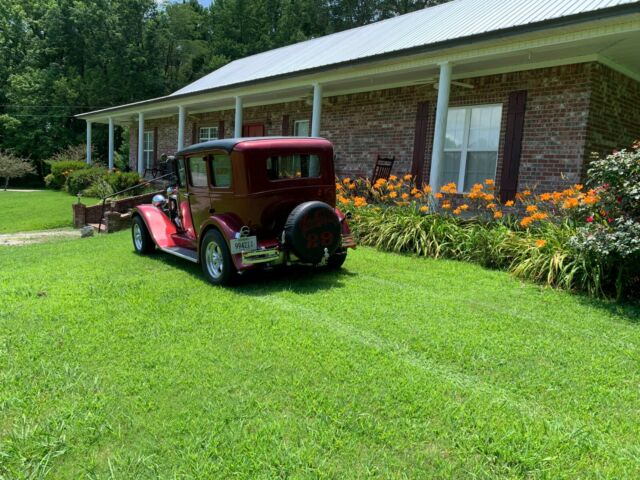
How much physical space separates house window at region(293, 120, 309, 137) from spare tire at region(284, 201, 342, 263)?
9.50 metres

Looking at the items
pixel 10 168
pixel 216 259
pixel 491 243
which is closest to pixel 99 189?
pixel 216 259

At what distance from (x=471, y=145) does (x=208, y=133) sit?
38.5 feet

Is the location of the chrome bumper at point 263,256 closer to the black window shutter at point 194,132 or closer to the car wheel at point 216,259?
the car wheel at point 216,259

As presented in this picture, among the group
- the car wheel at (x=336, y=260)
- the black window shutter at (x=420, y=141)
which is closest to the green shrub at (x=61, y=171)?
the black window shutter at (x=420, y=141)

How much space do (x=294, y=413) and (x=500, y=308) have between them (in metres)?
2.89

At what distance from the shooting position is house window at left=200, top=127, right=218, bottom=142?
18.7 m

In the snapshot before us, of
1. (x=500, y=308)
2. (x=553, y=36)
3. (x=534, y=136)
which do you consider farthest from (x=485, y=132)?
(x=500, y=308)

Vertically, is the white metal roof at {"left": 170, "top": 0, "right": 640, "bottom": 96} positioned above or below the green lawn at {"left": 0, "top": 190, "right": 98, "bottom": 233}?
above

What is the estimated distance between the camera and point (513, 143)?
9.63 metres

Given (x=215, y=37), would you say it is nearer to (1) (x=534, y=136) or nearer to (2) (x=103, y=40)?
(2) (x=103, y=40)

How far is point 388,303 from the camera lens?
5102 mm

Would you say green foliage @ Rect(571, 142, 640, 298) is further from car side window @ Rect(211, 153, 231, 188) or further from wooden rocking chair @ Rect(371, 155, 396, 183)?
wooden rocking chair @ Rect(371, 155, 396, 183)

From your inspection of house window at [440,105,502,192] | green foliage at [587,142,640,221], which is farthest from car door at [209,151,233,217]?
house window at [440,105,502,192]

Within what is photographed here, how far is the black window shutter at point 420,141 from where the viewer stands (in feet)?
36.8
